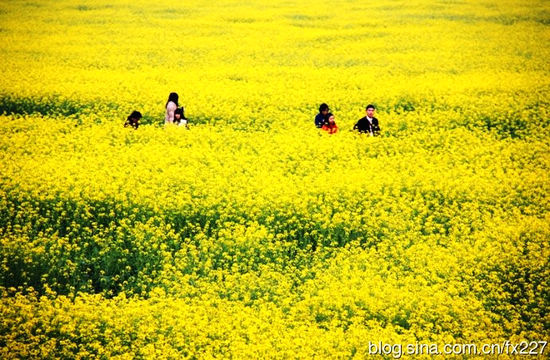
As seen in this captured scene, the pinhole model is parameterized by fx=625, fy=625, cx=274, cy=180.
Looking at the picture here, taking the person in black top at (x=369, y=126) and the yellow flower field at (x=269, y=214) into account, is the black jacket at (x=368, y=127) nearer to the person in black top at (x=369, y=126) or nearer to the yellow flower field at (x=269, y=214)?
the person in black top at (x=369, y=126)

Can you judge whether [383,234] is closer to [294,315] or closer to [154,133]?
[294,315]

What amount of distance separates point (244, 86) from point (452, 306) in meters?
13.5

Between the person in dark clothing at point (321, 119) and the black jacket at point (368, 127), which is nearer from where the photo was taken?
the black jacket at point (368, 127)

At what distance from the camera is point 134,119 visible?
577 inches

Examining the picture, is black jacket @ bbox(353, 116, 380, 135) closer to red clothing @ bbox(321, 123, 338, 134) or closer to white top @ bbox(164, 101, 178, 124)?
red clothing @ bbox(321, 123, 338, 134)

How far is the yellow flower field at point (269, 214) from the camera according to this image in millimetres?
7148

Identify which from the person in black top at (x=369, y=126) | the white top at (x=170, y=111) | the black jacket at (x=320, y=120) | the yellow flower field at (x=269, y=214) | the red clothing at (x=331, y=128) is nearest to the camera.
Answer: the yellow flower field at (x=269, y=214)

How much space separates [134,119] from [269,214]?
5.70 metres

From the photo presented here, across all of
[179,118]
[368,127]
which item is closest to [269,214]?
[368,127]

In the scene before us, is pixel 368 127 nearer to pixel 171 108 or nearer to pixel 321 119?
pixel 321 119

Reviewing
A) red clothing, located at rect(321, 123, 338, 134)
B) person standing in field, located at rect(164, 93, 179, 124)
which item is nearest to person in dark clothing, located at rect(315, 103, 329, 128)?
red clothing, located at rect(321, 123, 338, 134)

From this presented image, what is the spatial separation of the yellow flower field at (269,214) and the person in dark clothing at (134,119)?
0.90 ft

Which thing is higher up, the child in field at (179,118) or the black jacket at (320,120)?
the child in field at (179,118)

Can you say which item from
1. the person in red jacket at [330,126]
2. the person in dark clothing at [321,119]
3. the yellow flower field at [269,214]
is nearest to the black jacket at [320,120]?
the person in dark clothing at [321,119]
